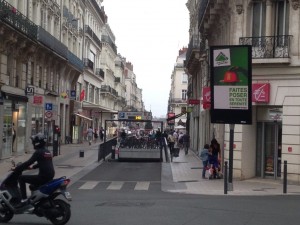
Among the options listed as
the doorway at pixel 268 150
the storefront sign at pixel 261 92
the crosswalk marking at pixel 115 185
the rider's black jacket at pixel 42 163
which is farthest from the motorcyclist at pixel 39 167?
the doorway at pixel 268 150

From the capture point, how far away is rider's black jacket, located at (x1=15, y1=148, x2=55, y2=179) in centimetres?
1106

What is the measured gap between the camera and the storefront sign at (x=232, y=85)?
18.4 metres

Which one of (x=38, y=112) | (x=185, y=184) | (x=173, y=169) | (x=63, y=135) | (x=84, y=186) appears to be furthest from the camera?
(x=63, y=135)

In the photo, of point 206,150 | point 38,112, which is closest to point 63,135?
point 38,112

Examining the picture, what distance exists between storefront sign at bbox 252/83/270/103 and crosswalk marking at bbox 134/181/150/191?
5.27 m

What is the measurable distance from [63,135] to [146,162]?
64.2 feet

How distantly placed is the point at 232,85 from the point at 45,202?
9.23 m

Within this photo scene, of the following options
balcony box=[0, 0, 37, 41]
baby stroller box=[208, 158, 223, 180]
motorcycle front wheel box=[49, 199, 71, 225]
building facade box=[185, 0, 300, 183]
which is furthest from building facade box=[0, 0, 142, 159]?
motorcycle front wheel box=[49, 199, 71, 225]

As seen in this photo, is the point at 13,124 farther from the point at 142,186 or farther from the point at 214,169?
the point at 142,186

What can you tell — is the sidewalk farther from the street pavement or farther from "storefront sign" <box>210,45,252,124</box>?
"storefront sign" <box>210,45,252,124</box>

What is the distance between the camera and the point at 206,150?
2395 cm

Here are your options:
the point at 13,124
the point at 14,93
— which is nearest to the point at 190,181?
the point at 14,93

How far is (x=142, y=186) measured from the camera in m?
20.5

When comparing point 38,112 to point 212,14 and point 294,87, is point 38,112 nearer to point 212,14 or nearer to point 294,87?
point 212,14
